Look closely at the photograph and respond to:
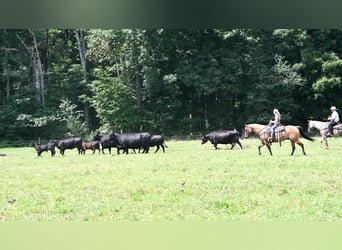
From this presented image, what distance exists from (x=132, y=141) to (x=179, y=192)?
5972 mm

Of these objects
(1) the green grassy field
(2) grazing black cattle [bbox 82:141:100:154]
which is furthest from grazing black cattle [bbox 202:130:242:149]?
(1) the green grassy field

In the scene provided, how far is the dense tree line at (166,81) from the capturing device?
13.9 meters

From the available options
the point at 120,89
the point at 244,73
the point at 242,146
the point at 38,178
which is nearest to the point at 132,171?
the point at 38,178

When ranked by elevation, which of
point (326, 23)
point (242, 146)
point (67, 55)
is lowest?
point (242, 146)

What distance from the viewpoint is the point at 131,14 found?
5.01ft

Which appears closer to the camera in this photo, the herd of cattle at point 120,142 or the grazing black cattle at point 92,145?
the herd of cattle at point 120,142

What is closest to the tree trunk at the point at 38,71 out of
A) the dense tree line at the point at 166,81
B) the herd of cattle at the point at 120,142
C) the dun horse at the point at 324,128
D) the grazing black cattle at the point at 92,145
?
the dense tree line at the point at 166,81

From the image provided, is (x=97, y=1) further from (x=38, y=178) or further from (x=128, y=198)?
(x=38, y=178)

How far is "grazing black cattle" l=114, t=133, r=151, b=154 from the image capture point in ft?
34.6

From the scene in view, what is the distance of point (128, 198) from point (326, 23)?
124 inches

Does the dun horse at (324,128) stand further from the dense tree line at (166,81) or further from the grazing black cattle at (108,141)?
the grazing black cattle at (108,141)

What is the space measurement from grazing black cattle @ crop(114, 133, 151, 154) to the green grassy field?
3.17 m

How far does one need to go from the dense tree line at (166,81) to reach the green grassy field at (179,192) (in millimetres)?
6751

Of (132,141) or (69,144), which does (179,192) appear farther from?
(69,144)
